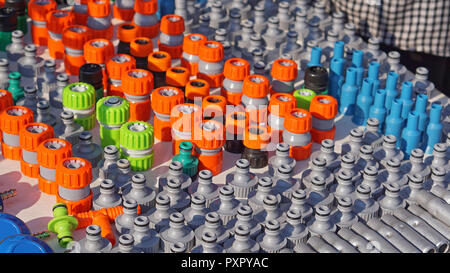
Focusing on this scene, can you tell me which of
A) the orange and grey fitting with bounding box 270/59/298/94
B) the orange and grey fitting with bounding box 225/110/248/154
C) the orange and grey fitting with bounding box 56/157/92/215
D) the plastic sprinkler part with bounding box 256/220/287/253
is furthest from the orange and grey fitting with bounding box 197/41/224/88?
the plastic sprinkler part with bounding box 256/220/287/253

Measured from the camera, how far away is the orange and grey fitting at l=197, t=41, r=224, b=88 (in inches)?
204

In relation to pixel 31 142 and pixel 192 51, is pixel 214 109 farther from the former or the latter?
pixel 31 142

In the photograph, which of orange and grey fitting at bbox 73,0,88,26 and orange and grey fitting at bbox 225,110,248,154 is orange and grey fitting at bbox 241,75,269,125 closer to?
orange and grey fitting at bbox 225,110,248,154

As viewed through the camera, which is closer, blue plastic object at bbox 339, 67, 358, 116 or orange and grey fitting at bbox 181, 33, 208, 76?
blue plastic object at bbox 339, 67, 358, 116

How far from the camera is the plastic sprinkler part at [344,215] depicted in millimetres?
4203

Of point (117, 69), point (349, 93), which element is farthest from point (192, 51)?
point (349, 93)

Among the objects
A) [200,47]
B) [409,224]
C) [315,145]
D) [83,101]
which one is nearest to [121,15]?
[200,47]

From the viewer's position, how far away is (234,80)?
5.06 meters

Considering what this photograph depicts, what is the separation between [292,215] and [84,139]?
1.14 meters

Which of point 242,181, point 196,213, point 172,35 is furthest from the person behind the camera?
point 172,35

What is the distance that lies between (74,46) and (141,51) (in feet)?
1.26

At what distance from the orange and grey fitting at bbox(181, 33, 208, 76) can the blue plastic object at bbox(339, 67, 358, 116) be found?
0.85 meters

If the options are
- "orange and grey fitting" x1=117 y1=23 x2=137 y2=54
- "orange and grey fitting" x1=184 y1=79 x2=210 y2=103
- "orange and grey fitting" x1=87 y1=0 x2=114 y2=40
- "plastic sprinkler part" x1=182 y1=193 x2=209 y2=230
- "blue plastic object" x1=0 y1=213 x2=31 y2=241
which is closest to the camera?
"blue plastic object" x1=0 y1=213 x2=31 y2=241

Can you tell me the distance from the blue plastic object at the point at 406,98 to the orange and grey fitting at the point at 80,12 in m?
1.99
